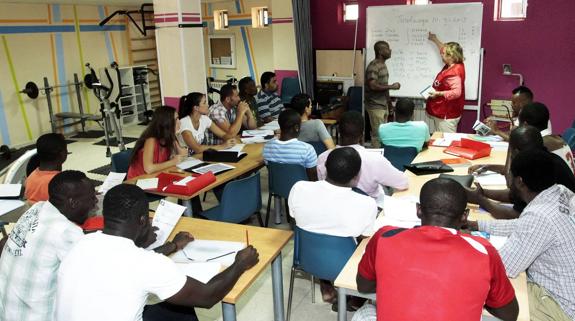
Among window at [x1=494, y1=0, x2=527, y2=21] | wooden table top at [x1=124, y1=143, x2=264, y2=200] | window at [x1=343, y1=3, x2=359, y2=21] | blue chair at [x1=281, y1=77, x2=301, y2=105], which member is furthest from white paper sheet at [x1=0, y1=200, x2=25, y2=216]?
window at [x1=494, y1=0, x2=527, y2=21]

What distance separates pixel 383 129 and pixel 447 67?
6.77 ft

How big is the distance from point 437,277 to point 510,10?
6169 millimetres

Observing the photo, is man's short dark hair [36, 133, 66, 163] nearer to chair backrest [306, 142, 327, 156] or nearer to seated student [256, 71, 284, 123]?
chair backrest [306, 142, 327, 156]

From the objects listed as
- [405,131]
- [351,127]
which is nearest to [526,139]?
[351,127]

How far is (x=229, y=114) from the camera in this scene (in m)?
5.50

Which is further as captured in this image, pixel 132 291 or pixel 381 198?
pixel 381 198

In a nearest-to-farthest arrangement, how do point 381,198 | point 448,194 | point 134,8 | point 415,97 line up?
point 448,194 → point 381,198 → point 415,97 → point 134,8

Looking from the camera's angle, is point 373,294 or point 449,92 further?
point 449,92

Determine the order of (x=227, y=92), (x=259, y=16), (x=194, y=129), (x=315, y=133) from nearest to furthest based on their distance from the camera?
(x=315, y=133), (x=194, y=129), (x=227, y=92), (x=259, y=16)

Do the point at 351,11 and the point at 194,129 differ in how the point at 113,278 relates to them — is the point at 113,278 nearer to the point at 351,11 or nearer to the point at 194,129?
the point at 194,129

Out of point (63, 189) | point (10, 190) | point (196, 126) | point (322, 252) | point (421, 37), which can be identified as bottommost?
point (322, 252)

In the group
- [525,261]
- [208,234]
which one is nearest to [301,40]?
[208,234]

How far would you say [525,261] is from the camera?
2.15 meters

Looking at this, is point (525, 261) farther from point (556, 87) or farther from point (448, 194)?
point (556, 87)
